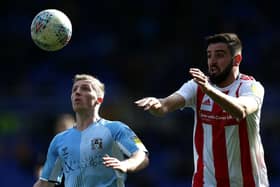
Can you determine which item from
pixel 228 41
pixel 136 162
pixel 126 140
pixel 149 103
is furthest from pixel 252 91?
pixel 126 140

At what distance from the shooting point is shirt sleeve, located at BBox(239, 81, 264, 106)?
7.01 meters

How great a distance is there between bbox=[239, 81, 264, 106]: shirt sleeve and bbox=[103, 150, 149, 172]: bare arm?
110 centimetres

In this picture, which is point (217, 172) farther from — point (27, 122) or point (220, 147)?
point (27, 122)

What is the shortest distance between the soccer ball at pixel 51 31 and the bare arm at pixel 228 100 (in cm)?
210

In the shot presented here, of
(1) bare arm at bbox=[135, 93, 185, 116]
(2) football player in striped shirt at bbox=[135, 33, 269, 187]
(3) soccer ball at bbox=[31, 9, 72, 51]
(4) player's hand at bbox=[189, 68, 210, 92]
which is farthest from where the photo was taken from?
(3) soccer ball at bbox=[31, 9, 72, 51]

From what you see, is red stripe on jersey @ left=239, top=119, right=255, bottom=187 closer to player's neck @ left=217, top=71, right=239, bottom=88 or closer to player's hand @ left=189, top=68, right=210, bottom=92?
player's neck @ left=217, top=71, right=239, bottom=88

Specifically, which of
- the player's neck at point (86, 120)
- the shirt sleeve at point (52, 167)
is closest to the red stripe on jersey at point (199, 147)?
the player's neck at point (86, 120)

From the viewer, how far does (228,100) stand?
6.50 meters

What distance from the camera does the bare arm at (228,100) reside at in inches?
251

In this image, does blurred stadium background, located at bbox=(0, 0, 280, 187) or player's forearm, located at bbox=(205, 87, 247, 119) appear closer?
player's forearm, located at bbox=(205, 87, 247, 119)

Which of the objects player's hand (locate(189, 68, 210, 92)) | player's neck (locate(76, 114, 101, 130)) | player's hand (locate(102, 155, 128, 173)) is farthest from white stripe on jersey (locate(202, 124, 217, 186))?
player's neck (locate(76, 114, 101, 130))

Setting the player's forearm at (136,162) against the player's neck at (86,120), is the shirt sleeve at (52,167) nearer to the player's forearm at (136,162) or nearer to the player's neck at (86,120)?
the player's neck at (86,120)

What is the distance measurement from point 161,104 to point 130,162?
674mm

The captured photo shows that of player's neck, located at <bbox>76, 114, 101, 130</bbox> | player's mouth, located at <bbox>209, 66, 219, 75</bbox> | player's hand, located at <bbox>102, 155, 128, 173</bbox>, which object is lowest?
player's hand, located at <bbox>102, 155, 128, 173</bbox>
